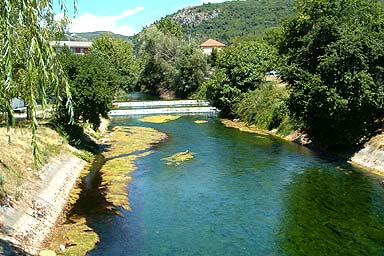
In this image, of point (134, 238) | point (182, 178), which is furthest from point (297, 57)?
point (134, 238)

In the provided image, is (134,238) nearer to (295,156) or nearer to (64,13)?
(64,13)

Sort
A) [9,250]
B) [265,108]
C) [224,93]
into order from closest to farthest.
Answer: [9,250]
[265,108]
[224,93]

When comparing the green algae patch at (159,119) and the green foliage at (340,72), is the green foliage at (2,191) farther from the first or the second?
the green algae patch at (159,119)

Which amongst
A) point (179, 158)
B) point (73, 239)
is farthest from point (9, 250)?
point (179, 158)

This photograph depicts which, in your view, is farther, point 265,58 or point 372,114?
point 265,58

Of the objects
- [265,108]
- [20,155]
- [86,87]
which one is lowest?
[20,155]

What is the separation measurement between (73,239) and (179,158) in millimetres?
19439

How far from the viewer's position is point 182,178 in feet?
108

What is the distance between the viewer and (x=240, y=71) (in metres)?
66.4

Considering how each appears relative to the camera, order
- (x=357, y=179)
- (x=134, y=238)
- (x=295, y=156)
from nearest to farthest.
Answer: (x=134, y=238), (x=357, y=179), (x=295, y=156)

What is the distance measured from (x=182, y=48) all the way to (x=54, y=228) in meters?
82.7

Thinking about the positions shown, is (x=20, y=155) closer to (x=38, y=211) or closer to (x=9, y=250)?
(x=38, y=211)

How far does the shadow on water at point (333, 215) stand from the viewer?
2030 cm

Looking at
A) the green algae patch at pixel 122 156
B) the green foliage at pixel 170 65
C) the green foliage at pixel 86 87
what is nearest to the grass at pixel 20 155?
the green foliage at pixel 86 87
